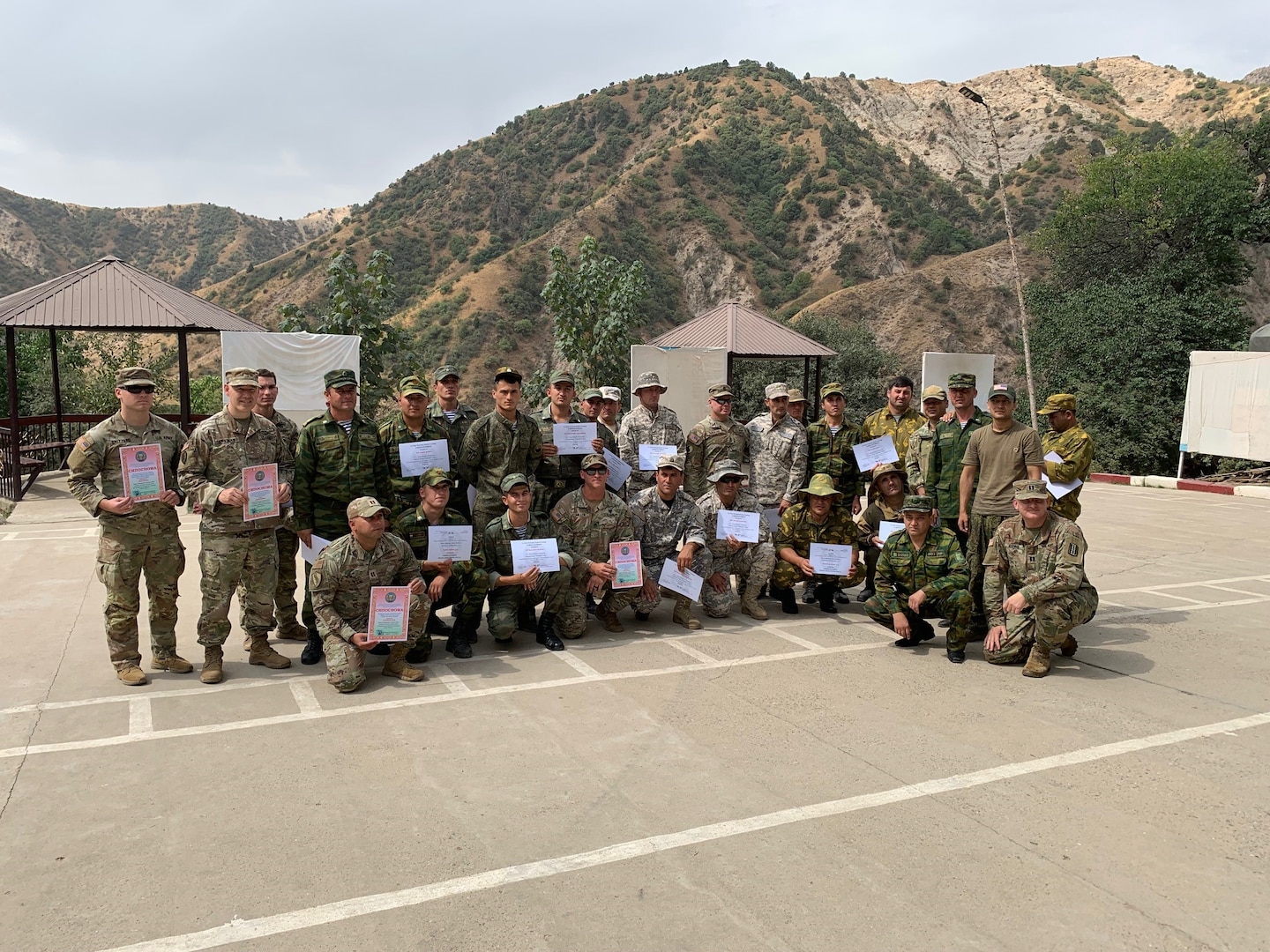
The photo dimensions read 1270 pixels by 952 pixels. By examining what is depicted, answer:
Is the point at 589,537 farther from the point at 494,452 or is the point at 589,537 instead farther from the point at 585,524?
the point at 494,452

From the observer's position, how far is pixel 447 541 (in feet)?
20.7

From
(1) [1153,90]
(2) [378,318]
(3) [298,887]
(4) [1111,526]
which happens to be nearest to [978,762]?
(3) [298,887]

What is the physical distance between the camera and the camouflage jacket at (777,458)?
793 cm

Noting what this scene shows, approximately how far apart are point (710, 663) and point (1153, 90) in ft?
343

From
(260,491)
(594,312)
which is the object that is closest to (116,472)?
(260,491)

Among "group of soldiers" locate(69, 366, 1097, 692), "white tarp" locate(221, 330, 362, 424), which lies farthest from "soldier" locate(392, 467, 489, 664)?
"white tarp" locate(221, 330, 362, 424)

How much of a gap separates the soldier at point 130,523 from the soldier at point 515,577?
2.08 m

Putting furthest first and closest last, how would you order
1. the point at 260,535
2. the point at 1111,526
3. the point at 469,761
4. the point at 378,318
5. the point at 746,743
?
1. the point at 378,318
2. the point at 1111,526
3. the point at 260,535
4. the point at 746,743
5. the point at 469,761

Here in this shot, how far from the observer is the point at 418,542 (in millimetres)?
6398

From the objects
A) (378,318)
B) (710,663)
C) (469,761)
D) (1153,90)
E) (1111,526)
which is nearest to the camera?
(469,761)

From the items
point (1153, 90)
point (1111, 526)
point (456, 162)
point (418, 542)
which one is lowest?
point (1111, 526)

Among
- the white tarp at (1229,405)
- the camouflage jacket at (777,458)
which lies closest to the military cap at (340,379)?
the camouflage jacket at (777,458)

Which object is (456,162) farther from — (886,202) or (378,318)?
(378,318)

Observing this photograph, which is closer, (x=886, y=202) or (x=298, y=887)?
(x=298, y=887)
